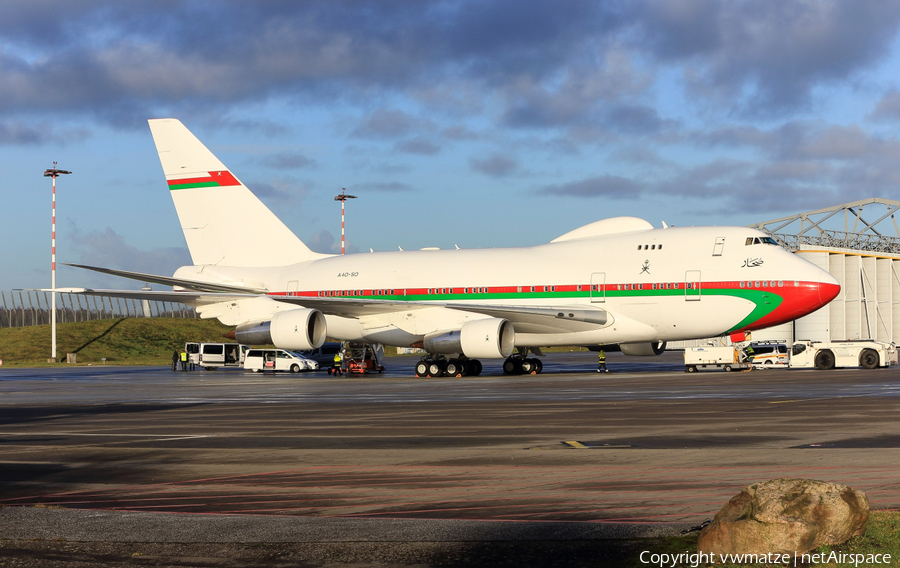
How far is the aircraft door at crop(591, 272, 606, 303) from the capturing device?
35.6m

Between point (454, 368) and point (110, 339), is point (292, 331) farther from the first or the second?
point (110, 339)

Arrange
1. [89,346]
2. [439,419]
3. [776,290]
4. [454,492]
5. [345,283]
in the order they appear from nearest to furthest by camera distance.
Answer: [454,492] → [439,419] → [776,290] → [345,283] → [89,346]

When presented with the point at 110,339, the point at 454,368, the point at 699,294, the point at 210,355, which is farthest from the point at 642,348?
the point at 110,339

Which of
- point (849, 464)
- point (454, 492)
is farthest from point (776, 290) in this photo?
point (454, 492)

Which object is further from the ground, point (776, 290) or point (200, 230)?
point (200, 230)

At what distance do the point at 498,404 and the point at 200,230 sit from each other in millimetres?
26842

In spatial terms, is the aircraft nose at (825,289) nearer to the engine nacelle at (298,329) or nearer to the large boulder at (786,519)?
the engine nacelle at (298,329)

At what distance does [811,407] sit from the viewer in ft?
61.6

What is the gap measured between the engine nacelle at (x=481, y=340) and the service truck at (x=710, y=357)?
1052cm

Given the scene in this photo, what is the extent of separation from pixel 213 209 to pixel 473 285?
14.0 m

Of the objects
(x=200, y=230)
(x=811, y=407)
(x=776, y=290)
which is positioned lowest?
(x=811, y=407)

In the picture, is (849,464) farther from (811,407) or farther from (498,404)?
(498,404)

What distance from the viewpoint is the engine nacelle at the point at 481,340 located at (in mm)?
34750

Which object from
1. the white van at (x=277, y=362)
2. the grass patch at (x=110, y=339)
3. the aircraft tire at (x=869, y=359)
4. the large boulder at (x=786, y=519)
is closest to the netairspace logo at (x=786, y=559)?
the large boulder at (x=786, y=519)
